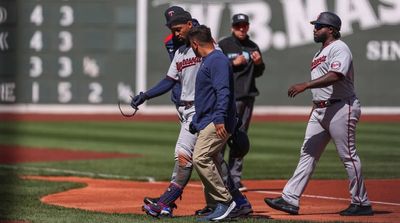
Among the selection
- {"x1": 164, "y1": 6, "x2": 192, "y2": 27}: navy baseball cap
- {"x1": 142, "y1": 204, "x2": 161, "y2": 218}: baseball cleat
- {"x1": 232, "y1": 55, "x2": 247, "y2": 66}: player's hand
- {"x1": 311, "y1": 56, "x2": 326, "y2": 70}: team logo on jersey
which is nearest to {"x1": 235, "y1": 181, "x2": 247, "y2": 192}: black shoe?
{"x1": 232, "y1": 55, "x2": 247, "y2": 66}: player's hand

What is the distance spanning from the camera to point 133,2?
915 inches

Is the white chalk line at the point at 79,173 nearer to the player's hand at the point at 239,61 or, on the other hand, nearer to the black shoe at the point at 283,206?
the player's hand at the point at 239,61

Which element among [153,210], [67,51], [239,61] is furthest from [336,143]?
[67,51]

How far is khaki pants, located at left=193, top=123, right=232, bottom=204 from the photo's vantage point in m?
7.95

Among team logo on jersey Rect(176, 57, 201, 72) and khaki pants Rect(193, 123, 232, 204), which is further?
team logo on jersey Rect(176, 57, 201, 72)

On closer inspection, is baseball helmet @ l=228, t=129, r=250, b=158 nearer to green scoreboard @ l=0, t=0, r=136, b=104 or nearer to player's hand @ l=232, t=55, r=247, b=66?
player's hand @ l=232, t=55, r=247, b=66

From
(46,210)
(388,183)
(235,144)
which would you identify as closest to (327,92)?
(235,144)

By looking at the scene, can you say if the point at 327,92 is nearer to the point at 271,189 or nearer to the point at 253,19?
the point at 271,189

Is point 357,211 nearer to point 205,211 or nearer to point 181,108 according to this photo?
point 205,211

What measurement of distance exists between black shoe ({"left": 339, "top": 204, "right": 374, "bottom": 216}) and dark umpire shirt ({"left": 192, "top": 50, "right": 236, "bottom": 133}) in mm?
1366

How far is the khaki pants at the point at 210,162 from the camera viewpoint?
26.1 feet

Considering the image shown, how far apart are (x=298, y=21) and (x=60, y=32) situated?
18.9ft

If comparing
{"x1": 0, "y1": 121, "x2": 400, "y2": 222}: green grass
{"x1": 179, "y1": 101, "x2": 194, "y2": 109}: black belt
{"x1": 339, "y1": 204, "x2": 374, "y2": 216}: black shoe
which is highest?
{"x1": 179, "y1": 101, "x2": 194, "y2": 109}: black belt

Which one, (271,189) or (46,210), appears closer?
(46,210)
